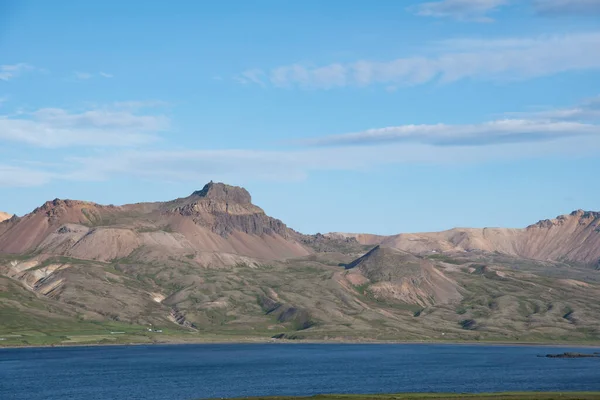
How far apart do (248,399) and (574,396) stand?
66585mm

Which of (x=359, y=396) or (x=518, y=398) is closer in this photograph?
(x=518, y=398)

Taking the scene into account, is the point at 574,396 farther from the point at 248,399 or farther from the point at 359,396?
the point at 248,399

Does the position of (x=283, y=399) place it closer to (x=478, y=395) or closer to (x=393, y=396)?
(x=393, y=396)

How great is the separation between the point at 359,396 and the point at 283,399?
63.3 feet

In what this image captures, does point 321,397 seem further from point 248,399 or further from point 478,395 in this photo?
point 478,395

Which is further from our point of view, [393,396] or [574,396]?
[393,396]

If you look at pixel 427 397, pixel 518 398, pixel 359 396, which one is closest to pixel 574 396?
pixel 518 398

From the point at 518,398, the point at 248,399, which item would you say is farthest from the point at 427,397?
the point at 248,399

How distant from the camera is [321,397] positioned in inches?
7470

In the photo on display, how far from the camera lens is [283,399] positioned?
604 ft

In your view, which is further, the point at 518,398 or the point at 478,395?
the point at 478,395

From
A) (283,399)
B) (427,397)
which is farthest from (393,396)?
(283,399)

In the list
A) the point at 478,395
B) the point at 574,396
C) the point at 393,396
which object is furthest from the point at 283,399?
the point at 574,396

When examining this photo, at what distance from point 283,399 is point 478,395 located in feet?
137
